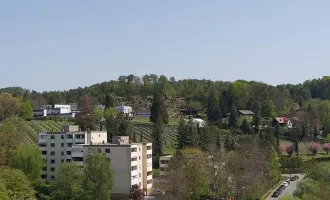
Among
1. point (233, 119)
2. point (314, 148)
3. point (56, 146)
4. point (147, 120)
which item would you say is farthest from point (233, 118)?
point (56, 146)

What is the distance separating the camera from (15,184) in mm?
44656

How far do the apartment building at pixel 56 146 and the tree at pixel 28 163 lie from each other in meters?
6.13

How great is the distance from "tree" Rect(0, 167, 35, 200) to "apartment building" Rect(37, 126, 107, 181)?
11.3m

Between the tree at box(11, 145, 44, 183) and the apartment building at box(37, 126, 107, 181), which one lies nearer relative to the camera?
the tree at box(11, 145, 44, 183)

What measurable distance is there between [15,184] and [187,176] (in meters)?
15.9

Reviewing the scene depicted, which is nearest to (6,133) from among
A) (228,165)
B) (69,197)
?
(69,197)

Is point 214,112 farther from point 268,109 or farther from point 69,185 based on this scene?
point 69,185

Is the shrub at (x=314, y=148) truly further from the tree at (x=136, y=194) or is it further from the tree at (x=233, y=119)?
the tree at (x=136, y=194)

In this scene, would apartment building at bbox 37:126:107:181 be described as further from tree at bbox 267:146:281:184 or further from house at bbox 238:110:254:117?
house at bbox 238:110:254:117

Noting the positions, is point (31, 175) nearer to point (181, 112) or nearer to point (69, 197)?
point (69, 197)

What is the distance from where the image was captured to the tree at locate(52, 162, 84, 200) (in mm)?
45750

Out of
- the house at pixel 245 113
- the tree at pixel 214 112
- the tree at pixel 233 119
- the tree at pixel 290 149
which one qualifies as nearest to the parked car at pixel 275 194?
the tree at pixel 290 149

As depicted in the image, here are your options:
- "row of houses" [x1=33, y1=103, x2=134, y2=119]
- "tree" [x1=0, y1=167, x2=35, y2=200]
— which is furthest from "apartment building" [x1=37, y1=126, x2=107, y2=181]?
"row of houses" [x1=33, y1=103, x2=134, y2=119]

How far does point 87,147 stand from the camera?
52.8 meters
